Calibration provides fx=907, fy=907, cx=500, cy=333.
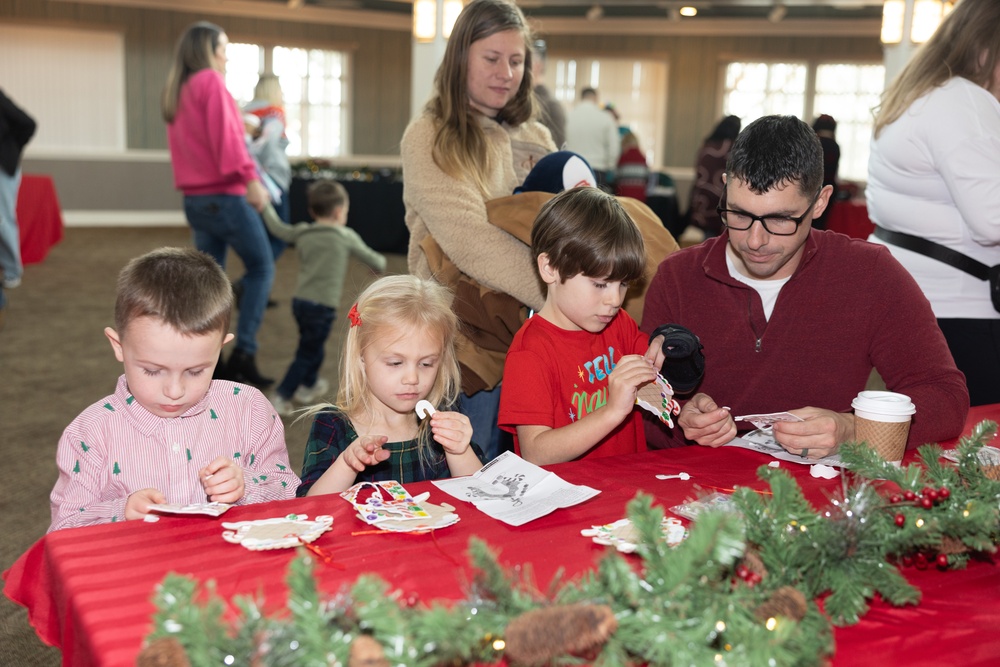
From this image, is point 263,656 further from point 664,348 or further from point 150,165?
point 150,165

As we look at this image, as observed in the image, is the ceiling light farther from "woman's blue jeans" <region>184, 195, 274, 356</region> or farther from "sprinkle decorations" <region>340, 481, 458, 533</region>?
"sprinkle decorations" <region>340, 481, 458, 533</region>

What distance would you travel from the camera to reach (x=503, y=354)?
2.39 meters

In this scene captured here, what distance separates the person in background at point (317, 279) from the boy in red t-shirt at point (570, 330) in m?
2.48

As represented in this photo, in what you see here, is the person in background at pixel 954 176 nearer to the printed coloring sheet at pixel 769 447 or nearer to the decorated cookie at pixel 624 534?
the printed coloring sheet at pixel 769 447

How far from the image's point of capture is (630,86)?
14625mm

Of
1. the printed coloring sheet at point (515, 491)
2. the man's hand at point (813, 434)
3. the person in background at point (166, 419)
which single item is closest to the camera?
the printed coloring sheet at point (515, 491)

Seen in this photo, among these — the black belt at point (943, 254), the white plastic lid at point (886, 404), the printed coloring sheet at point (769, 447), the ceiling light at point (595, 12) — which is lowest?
the printed coloring sheet at point (769, 447)

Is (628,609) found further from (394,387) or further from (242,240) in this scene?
(242,240)

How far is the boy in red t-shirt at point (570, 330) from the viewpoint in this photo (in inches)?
75.9

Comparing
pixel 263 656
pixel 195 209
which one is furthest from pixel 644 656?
pixel 195 209

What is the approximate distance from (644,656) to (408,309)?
1136mm

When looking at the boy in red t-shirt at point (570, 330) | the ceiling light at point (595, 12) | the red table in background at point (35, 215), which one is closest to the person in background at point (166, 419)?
the boy in red t-shirt at point (570, 330)

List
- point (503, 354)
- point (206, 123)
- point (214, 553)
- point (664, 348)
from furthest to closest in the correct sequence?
point (206, 123) < point (503, 354) < point (664, 348) < point (214, 553)

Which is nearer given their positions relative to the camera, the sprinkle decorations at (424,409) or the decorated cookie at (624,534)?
the decorated cookie at (624,534)
